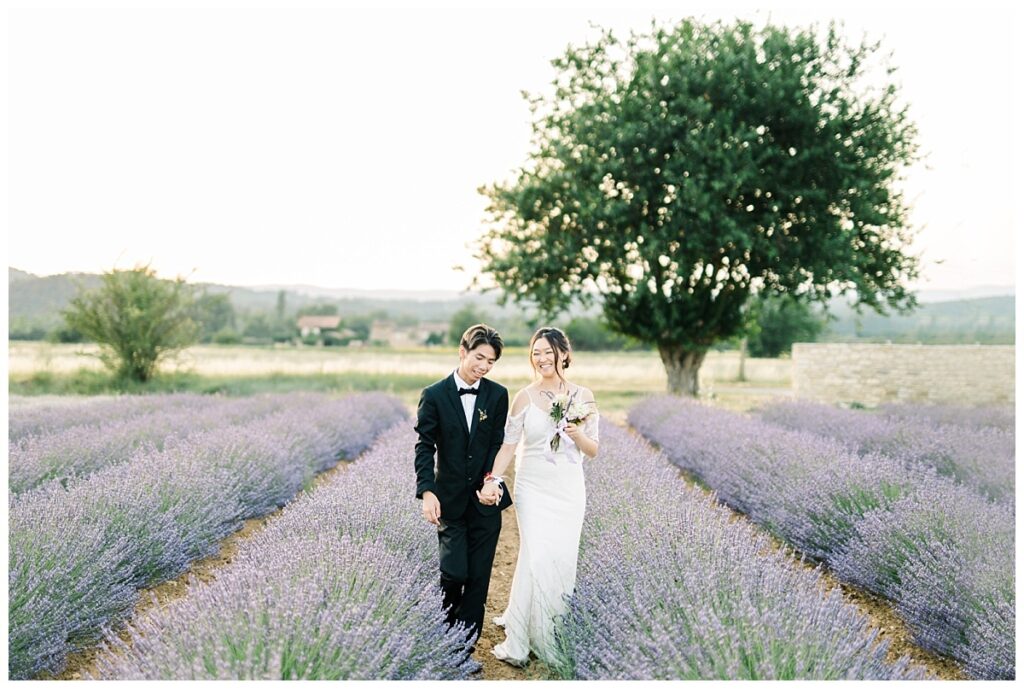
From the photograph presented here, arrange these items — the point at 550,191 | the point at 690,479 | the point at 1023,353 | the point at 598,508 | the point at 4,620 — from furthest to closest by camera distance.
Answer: the point at 550,191, the point at 690,479, the point at 1023,353, the point at 598,508, the point at 4,620

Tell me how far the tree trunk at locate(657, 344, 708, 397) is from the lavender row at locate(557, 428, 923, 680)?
10459mm

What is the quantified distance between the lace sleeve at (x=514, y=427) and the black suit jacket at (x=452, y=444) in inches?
2.5

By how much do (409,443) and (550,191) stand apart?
6.60m

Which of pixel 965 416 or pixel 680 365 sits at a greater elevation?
pixel 680 365

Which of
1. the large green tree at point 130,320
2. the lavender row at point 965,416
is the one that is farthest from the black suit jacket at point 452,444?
the large green tree at point 130,320

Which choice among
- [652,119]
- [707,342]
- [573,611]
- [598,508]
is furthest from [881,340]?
[573,611]

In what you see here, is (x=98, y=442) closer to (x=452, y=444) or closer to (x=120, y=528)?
(x=120, y=528)

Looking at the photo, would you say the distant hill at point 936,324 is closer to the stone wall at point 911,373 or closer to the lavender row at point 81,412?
the stone wall at point 911,373

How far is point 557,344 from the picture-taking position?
3.13 metres

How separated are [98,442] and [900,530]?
5.46 m

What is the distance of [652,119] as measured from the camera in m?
11.2

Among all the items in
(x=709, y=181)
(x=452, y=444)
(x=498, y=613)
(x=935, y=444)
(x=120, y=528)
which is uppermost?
(x=709, y=181)

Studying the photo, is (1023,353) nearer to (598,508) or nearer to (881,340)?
(598,508)

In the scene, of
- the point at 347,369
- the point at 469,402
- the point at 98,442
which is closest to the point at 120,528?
the point at 469,402
